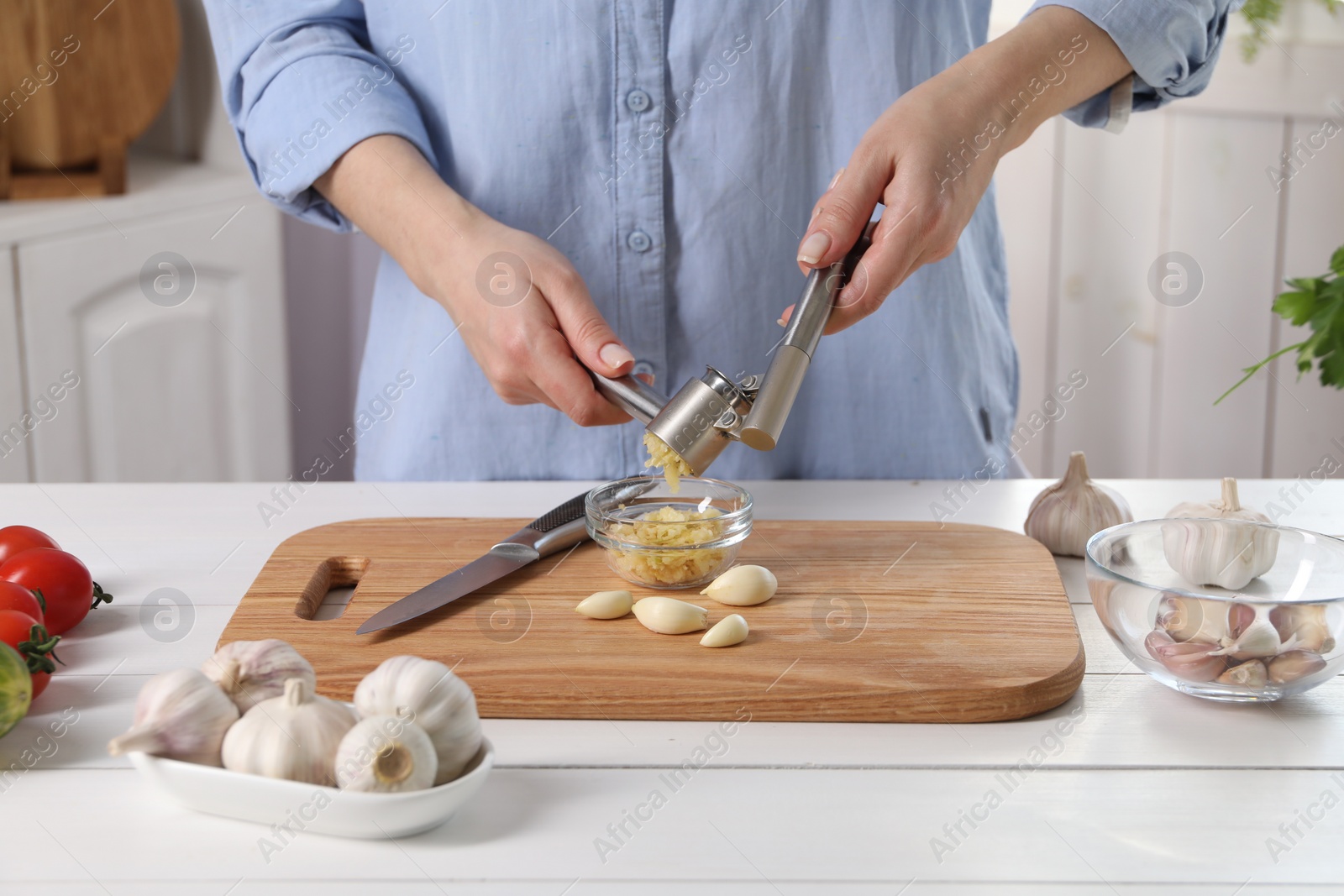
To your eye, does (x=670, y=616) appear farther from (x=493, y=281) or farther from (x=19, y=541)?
(x=19, y=541)

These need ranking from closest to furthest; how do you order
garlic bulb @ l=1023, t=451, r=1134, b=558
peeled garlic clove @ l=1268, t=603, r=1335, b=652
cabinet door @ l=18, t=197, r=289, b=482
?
peeled garlic clove @ l=1268, t=603, r=1335, b=652 < garlic bulb @ l=1023, t=451, r=1134, b=558 < cabinet door @ l=18, t=197, r=289, b=482

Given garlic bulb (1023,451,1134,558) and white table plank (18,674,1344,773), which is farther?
garlic bulb (1023,451,1134,558)

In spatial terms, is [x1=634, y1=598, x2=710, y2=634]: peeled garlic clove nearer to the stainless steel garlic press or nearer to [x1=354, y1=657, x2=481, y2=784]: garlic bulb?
the stainless steel garlic press

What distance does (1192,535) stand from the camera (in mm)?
929

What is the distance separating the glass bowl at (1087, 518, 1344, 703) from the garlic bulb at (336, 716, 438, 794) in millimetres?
463

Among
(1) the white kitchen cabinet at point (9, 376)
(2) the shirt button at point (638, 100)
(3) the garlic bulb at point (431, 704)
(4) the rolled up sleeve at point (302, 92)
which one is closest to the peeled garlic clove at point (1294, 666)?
(3) the garlic bulb at point (431, 704)

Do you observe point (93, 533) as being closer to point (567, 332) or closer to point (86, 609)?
point (86, 609)

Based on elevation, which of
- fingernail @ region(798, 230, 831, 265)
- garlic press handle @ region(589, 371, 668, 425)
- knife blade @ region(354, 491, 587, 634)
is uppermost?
fingernail @ region(798, 230, 831, 265)

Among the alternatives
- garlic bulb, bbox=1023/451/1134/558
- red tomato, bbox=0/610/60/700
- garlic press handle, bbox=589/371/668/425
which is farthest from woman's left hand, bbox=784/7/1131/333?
red tomato, bbox=0/610/60/700

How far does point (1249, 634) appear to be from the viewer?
2.53 feet

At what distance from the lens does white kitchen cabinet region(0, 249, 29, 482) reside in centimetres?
193

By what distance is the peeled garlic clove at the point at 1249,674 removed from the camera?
78cm

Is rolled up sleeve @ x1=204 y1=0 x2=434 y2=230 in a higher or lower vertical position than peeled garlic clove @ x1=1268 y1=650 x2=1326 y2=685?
higher

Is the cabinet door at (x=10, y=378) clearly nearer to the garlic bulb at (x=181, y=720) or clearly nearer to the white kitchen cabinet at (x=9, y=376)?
the white kitchen cabinet at (x=9, y=376)
